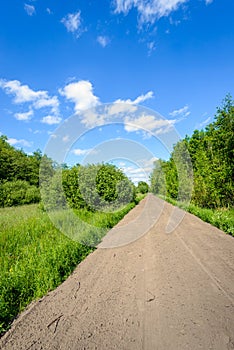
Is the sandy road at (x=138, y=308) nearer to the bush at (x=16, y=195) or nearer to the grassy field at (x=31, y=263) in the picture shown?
the grassy field at (x=31, y=263)

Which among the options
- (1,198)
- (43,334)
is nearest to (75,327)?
(43,334)

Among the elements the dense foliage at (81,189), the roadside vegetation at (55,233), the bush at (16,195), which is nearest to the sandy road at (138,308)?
the roadside vegetation at (55,233)

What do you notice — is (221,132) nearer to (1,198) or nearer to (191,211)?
(191,211)

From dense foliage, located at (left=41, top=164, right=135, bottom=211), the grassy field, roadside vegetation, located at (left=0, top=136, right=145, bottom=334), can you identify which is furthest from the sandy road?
dense foliage, located at (left=41, top=164, right=135, bottom=211)

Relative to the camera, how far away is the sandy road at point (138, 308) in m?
2.68

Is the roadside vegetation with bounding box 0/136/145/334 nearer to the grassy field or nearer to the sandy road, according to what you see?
the grassy field

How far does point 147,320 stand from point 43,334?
58.5 inches

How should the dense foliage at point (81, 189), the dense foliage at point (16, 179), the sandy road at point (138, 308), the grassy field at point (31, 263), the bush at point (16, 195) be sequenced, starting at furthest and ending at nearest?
the dense foliage at point (16, 179) → the bush at point (16, 195) → the dense foliage at point (81, 189) → the grassy field at point (31, 263) → the sandy road at point (138, 308)

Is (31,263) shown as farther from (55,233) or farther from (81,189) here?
(81,189)

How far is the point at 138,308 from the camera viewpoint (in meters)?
3.39

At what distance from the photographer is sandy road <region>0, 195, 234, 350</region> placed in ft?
8.80

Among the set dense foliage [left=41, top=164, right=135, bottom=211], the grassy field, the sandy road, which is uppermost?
dense foliage [left=41, top=164, right=135, bottom=211]

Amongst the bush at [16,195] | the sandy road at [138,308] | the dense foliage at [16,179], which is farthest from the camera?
the dense foliage at [16,179]

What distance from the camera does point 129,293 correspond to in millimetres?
3939
